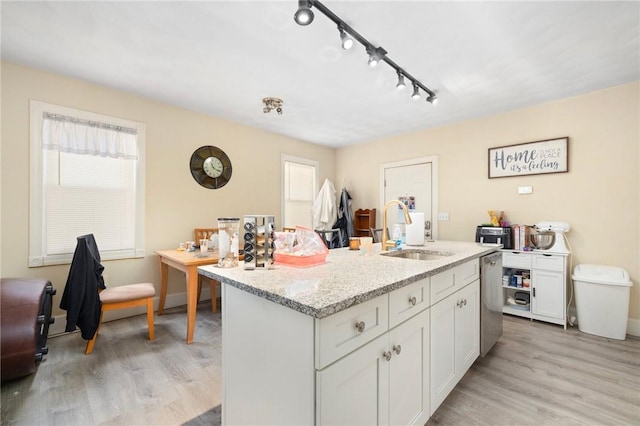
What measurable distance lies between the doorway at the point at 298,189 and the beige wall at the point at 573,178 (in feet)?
6.75

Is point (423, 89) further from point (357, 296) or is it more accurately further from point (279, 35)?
point (357, 296)

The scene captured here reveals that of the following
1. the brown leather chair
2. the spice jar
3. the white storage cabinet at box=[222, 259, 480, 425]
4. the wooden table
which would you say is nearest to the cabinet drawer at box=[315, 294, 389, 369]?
the white storage cabinet at box=[222, 259, 480, 425]

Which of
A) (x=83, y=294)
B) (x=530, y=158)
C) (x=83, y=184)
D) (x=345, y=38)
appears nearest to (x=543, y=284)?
(x=530, y=158)

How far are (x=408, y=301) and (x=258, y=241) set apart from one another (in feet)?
2.62

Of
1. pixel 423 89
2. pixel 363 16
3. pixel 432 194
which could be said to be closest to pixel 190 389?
pixel 363 16

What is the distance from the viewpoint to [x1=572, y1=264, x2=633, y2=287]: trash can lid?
8.56 ft

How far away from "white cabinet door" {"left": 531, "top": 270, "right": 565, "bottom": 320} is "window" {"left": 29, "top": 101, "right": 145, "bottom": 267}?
4513 mm

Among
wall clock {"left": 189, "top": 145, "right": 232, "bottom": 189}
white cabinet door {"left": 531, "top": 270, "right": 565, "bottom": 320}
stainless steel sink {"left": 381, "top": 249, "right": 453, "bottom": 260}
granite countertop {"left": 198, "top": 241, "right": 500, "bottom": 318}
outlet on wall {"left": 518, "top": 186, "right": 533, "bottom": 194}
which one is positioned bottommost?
white cabinet door {"left": 531, "top": 270, "right": 565, "bottom": 320}

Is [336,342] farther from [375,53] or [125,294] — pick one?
[125,294]

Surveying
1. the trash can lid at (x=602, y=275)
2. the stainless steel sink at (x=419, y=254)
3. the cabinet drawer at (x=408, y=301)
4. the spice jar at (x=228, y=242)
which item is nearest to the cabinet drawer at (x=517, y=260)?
the trash can lid at (x=602, y=275)

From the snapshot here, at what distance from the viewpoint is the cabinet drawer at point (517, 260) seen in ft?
10.3

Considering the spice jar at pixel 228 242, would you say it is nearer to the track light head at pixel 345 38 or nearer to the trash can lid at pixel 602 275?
the track light head at pixel 345 38

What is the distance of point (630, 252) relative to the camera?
2.78 m

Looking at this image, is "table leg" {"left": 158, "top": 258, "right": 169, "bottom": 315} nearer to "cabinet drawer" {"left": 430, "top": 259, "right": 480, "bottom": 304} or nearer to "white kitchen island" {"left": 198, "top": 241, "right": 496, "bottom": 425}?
"white kitchen island" {"left": 198, "top": 241, "right": 496, "bottom": 425}
